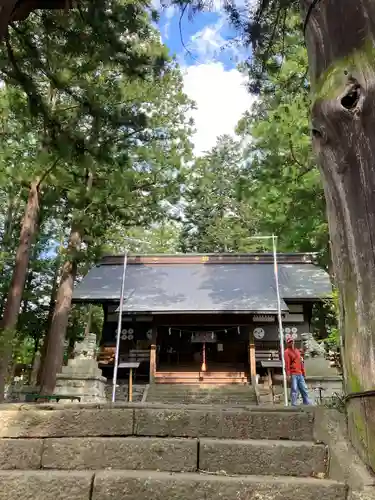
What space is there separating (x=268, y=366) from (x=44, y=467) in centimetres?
1115

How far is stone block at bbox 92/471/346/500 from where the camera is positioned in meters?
1.99

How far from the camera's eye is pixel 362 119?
7.45 ft

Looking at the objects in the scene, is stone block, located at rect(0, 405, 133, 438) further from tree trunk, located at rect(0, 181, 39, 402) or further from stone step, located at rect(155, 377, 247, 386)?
stone step, located at rect(155, 377, 247, 386)

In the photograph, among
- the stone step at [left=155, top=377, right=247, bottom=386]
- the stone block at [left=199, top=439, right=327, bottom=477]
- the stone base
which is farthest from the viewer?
the stone step at [left=155, top=377, right=247, bottom=386]

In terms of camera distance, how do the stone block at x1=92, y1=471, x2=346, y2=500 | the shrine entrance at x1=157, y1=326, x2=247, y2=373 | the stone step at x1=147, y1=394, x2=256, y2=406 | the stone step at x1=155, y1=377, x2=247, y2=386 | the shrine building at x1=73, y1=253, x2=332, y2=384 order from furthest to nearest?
the shrine entrance at x1=157, y1=326, x2=247, y2=373 < the shrine building at x1=73, y1=253, x2=332, y2=384 < the stone step at x1=155, y1=377, x2=247, y2=386 < the stone step at x1=147, y1=394, x2=256, y2=406 < the stone block at x1=92, y1=471, x2=346, y2=500

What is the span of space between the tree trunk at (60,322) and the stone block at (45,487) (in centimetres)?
1005

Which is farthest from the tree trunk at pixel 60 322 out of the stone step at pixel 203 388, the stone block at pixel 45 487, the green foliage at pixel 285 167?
the stone block at pixel 45 487

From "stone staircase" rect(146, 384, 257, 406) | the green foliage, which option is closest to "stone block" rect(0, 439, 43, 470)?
the green foliage

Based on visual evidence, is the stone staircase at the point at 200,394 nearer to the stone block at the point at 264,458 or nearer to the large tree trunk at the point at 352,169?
the stone block at the point at 264,458

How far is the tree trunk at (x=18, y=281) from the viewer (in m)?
9.29

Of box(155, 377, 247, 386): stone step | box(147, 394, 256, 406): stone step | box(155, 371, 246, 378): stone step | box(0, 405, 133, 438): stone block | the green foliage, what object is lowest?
box(147, 394, 256, 406): stone step

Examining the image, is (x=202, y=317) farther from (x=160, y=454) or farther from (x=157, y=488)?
(x=157, y=488)

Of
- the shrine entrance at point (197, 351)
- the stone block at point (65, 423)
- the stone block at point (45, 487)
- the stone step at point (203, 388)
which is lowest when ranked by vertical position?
the stone block at point (45, 487)

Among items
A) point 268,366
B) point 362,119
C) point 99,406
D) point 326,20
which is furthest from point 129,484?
point 268,366
